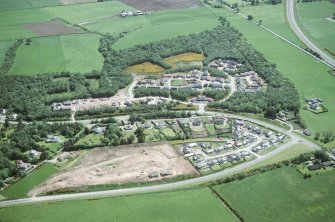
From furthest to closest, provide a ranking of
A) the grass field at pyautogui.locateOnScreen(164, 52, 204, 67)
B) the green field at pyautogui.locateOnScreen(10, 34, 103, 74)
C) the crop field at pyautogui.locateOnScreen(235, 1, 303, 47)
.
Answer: the crop field at pyautogui.locateOnScreen(235, 1, 303, 47) → the grass field at pyautogui.locateOnScreen(164, 52, 204, 67) → the green field at pyautogui.locateOnScreen(10, 34, 103, 74)

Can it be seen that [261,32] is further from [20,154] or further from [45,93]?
[20,154]

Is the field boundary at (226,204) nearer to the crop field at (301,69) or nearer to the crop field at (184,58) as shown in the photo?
the crop field at (301,69)

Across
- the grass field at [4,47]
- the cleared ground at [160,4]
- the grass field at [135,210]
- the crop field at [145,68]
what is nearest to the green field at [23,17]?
the grass field at [4,47]

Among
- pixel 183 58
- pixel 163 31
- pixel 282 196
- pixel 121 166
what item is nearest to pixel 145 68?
pixel 183 58

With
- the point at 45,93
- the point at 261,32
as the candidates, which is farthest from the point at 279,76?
the point at 45,93

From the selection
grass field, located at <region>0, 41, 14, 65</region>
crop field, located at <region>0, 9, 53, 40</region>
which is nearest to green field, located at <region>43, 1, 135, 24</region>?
crop field, located at <region>0, 9, 53, 40</region>

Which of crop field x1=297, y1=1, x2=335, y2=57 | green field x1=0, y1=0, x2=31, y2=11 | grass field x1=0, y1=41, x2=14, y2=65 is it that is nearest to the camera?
grass field x1=0, y1=41, x2=14, y2=65

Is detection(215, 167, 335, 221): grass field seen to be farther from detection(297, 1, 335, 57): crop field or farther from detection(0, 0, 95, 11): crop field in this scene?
detection(0, 0, 95, 11): crop field
